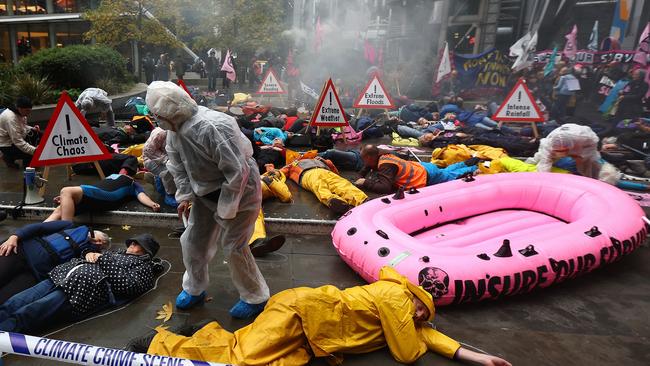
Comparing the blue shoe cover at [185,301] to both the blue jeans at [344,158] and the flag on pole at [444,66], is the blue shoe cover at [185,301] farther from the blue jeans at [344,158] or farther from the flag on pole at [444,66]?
the flag on pole at [444,66]

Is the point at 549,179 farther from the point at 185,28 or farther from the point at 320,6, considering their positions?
the point at 320,6

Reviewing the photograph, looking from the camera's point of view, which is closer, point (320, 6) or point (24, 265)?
point (24, 265)

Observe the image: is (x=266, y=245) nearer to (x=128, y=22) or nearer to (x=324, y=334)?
(x=324, y=334)

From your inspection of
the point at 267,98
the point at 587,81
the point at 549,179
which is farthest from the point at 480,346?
the point at 267,98

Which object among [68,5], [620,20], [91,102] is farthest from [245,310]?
[68,5]

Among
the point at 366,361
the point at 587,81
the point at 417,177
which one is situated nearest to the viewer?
the point at 366,361

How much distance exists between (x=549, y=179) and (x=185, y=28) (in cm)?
1741

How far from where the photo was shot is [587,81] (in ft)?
41.8

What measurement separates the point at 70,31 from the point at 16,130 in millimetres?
26035

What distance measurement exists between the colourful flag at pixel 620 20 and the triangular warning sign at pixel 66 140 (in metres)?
15.9

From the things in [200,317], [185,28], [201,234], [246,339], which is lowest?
[200,317]

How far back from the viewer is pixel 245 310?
11.7 feet

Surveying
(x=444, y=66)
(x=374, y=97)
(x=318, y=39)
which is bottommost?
(x=374, y=97)

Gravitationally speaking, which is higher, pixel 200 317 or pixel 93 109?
pixel 93 109
